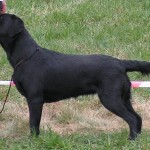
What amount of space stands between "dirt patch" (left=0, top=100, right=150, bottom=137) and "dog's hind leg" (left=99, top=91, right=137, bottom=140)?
0.63m

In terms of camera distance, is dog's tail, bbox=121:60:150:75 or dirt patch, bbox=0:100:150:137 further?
dirt patch, bbox=0:100:150:137

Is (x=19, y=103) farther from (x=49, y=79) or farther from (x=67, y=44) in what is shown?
(x=67, y=44)

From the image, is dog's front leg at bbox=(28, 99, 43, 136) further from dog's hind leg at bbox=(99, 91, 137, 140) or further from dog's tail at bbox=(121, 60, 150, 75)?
dog's tail at bbox=(121, 60, 150, 75)

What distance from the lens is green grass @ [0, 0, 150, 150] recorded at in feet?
29.7

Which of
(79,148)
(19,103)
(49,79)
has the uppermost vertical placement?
(49,79)

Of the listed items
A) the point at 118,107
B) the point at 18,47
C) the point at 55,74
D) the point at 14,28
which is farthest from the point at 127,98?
the point at 14,28

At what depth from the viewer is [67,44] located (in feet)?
30.8

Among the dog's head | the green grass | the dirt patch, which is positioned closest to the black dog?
the dog's head

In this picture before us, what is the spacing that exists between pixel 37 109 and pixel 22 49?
0.64 m

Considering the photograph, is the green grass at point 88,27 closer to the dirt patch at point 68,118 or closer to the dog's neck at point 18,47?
the dirt patch at point 68,118

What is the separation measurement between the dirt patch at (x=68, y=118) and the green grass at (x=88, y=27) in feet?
0.46

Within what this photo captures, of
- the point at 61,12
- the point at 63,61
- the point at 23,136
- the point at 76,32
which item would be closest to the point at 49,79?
the point at 63,61

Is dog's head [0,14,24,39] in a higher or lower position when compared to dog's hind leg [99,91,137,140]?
higher

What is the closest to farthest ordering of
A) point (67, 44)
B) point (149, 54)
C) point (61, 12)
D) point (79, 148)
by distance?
point (79, 148)
point (149, 54)
point (67, 44)
point (61, 12)
